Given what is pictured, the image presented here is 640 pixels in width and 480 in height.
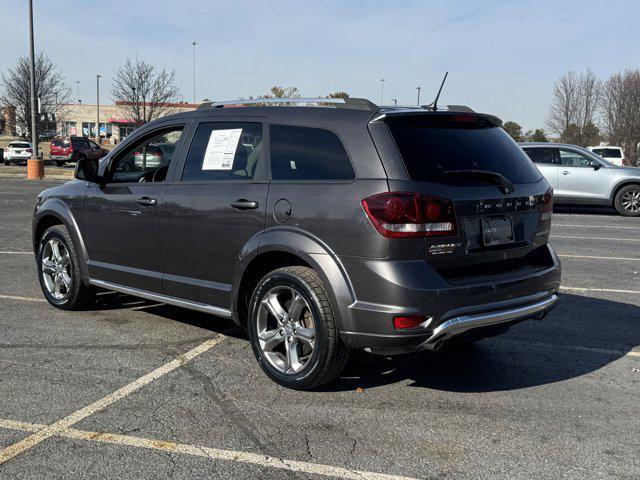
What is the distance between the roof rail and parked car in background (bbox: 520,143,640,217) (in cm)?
1289

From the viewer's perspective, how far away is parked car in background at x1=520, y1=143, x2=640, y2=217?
16516mm

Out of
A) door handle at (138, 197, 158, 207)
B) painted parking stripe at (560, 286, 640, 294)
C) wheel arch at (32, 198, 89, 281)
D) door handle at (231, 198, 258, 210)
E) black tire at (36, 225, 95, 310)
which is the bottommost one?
painted parking stripe at (560, 286, 640, 294)

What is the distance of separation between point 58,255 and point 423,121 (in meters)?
3.85

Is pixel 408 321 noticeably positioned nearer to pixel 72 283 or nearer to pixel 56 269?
pixel 72 283

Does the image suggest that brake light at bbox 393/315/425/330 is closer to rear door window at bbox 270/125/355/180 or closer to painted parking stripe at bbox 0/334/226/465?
rear door window at bbox 270/125/355/180

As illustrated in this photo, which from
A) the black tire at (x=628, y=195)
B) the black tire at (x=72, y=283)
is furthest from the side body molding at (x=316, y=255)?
the black tire at (x=628, y=195)

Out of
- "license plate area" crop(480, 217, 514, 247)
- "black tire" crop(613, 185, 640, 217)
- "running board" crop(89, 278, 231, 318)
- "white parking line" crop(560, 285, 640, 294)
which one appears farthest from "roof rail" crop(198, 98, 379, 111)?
"black tire" crop(613, 185, 640, 217)

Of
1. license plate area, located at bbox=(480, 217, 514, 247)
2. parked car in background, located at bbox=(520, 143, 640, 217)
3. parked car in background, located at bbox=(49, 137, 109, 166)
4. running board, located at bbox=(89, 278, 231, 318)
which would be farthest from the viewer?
parked car in background, located at bbox=(49, 137, 109, 166)

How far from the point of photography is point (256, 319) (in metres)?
4.48

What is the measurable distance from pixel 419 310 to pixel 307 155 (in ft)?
4.24

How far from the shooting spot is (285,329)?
4340 millimetres

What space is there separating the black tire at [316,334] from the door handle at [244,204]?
0.48 metres

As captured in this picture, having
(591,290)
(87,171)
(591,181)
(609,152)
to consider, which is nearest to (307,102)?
(87,171)

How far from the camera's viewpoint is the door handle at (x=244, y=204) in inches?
177
